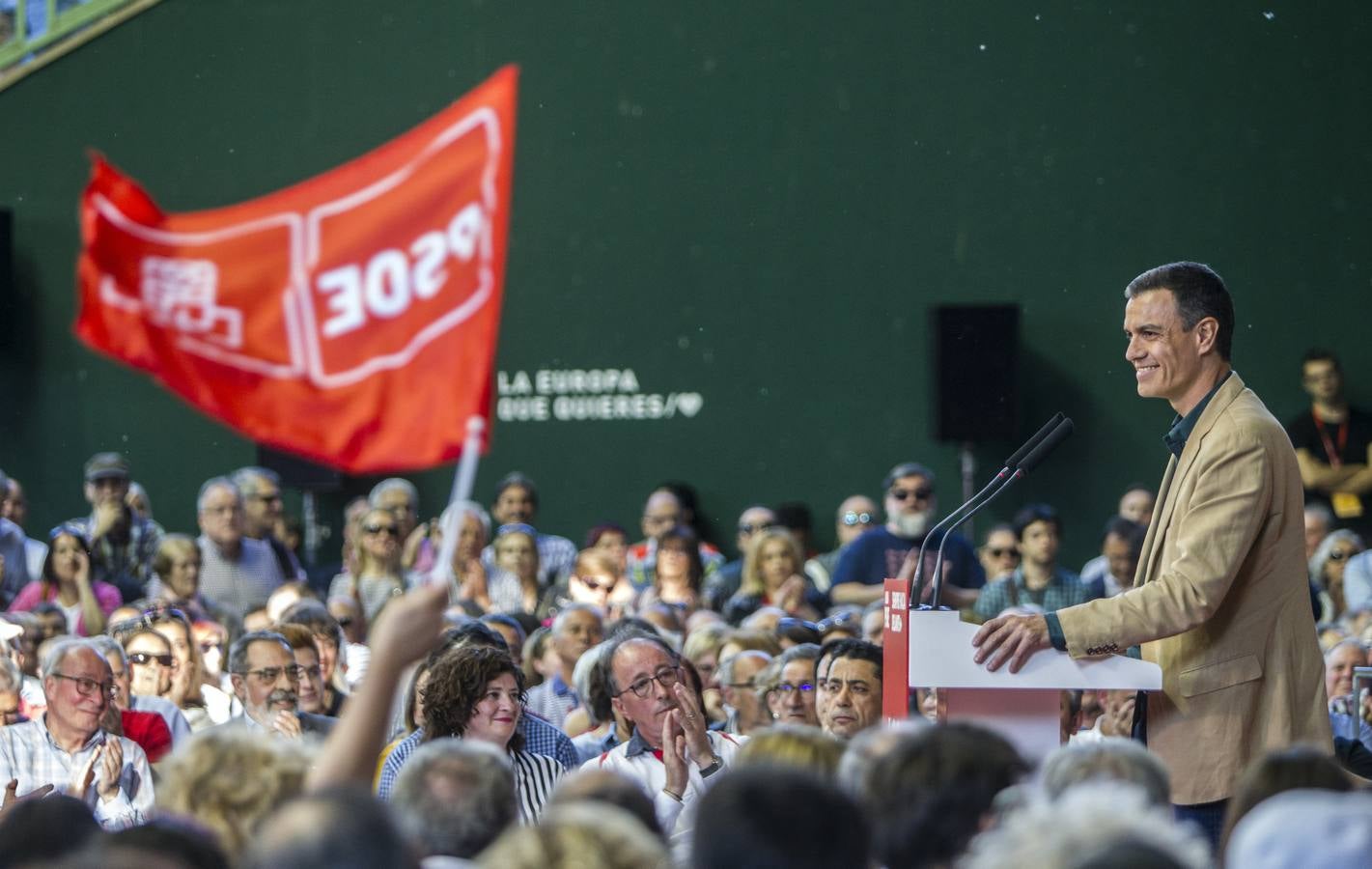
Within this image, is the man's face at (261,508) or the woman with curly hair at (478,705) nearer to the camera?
the woman with curly hair at (478,705)

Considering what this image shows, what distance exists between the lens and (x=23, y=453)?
13062mm

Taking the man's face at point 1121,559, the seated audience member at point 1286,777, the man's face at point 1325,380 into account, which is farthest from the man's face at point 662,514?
the seated audience member at point 1286,777

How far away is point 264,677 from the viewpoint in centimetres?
584

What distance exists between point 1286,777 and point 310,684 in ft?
12.8

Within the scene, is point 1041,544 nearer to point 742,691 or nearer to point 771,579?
point 771,579

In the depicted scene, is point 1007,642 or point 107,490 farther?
point 107,490

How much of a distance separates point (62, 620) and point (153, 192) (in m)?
5.86

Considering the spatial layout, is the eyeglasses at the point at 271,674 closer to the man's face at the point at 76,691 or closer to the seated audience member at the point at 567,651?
the man's face at the point at 76,691

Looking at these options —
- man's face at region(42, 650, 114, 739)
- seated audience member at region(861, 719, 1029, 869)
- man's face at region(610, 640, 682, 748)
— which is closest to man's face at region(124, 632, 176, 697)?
man's face at region(42, 650, 114, 739)

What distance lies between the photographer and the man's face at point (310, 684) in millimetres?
6090

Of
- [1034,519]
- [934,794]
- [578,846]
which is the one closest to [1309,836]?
[934,794]

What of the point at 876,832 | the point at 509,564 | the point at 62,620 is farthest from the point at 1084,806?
the point at 509,564

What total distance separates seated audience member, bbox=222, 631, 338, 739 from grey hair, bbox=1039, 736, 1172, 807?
3.28 m

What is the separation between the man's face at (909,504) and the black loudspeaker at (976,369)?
7.42 ft
